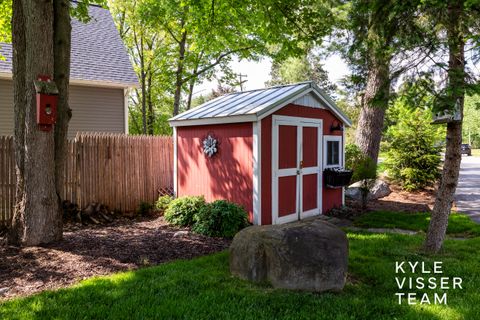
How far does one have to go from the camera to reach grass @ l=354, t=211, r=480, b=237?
6.84 m

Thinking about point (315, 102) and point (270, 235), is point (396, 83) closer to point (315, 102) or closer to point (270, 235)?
point (270, 235)

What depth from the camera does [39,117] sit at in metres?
5.02

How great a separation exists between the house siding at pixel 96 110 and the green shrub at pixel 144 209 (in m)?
4.22

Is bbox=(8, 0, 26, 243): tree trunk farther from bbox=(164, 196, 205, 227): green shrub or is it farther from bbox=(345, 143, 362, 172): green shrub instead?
bbox=(345, 143, 362, 172): green shrub

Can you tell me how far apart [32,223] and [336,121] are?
685cm

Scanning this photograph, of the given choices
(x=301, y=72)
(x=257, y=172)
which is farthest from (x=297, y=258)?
(x=301, y=72)

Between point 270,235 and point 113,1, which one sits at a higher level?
point 113,1

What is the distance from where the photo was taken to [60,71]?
214 inches

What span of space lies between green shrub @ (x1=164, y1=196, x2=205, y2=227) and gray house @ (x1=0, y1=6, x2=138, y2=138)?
19.1 ft

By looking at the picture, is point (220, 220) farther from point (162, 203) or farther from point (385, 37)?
point (385, 37)

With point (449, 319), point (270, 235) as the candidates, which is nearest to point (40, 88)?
point (270, 235)

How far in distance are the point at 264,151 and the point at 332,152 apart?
8.97 ft

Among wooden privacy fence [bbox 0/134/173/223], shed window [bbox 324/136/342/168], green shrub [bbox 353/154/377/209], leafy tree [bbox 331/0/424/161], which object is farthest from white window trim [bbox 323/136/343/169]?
wooden privacy fence [bbox 0/134/173/223]

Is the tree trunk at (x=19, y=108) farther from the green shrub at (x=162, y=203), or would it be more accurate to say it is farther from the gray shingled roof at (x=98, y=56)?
the gray shingled roof at (x=98, y=56)
